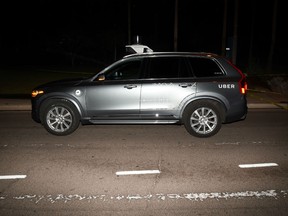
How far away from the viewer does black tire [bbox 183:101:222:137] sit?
7543 millimetres

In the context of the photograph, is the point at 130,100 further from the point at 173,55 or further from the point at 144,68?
the point at 173,55

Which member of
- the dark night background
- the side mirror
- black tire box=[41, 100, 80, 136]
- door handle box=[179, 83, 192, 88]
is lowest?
black tire box=[41, 100, 80, 136]

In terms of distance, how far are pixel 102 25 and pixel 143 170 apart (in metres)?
45.6

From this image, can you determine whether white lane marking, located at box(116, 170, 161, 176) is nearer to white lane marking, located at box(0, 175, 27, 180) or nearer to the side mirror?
white lane marking, located at box(0, 175, 27, 180)

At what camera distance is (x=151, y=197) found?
4.52 metres

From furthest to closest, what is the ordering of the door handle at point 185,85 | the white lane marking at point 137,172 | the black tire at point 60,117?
the black tire at point 60,117, the door handle at point 185,85, the white lane marking at point 137,172

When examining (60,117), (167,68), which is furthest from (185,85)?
(60,117)

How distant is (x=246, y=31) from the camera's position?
5431cm

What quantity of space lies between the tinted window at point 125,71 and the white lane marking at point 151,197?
11.4 feet

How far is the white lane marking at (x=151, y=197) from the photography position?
4449 millimetres

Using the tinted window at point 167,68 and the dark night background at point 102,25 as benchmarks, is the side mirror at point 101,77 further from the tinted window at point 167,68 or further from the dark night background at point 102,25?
the dark night background at point 102,25

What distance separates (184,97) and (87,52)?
43398mm

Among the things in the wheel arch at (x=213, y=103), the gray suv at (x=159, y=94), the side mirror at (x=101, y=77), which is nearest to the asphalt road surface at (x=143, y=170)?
the gray suv at (x=159, y=94)

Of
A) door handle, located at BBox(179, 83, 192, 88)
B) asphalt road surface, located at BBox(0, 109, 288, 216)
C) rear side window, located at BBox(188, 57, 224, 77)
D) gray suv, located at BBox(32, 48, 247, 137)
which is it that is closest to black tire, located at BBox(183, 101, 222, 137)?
gray suv, located at BBox(32, 48, 247, 137)
